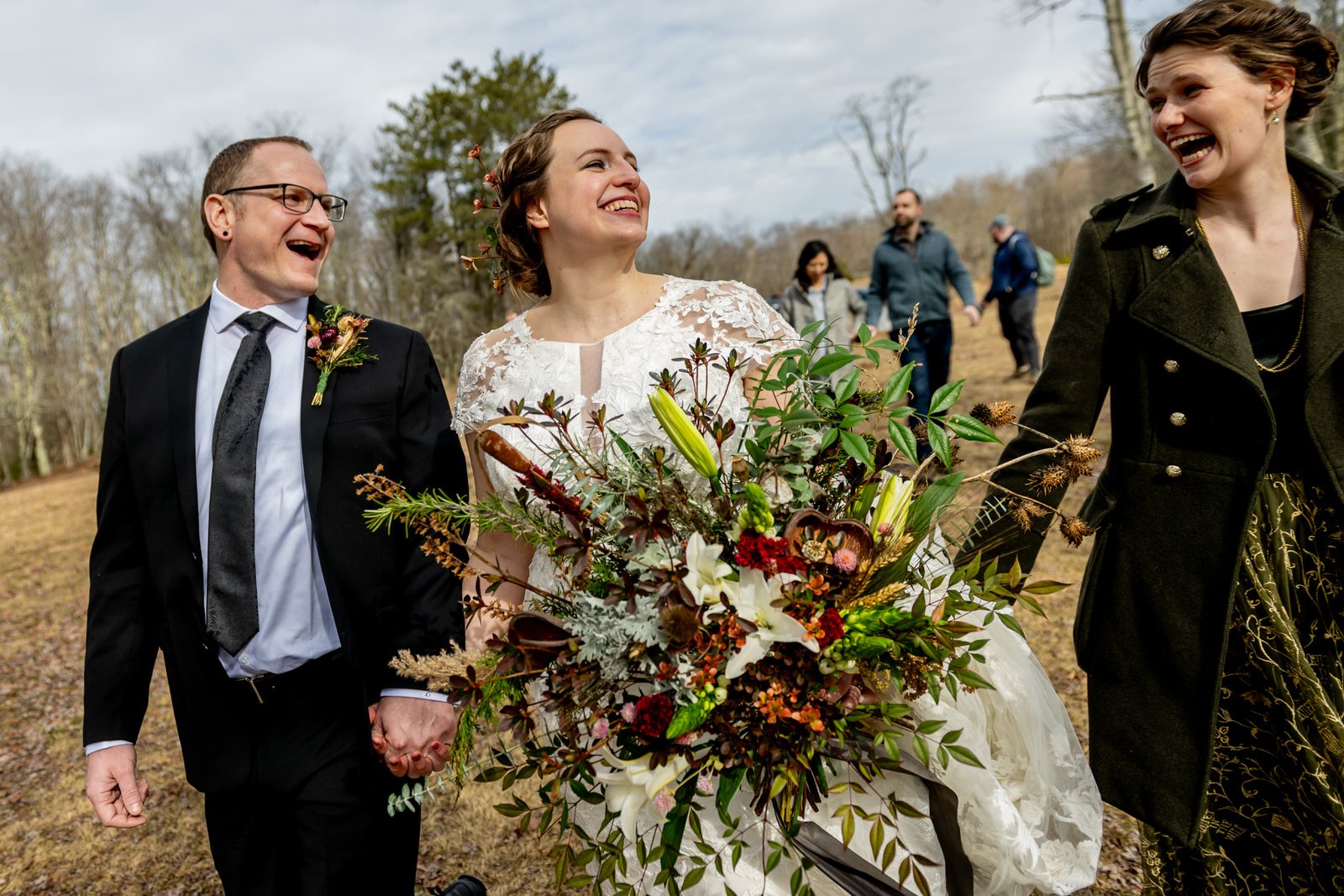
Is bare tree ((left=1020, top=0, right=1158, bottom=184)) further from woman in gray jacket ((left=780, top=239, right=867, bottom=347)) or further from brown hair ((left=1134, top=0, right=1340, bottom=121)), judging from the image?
brown hair ((left=1134, top=0, right=1340, bottom=121))

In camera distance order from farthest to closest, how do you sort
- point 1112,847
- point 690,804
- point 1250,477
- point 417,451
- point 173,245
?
point 173,245 → point 1112,847 → point 417,451 → point 1250,477 → point 690,804

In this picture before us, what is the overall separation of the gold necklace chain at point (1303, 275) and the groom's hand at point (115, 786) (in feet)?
9.34

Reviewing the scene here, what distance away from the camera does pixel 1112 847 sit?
3395 millimetres

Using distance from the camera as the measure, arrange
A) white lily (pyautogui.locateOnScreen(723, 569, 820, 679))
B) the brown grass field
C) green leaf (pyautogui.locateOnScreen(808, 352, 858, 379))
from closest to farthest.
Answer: white lily (pyautogui.locateOnScreen(723, 569, 820, 679)) → green leaf (pyautogui.locateOnScreen(808, 352, 858, 379)) → the brown grass field

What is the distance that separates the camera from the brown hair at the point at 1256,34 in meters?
1.98

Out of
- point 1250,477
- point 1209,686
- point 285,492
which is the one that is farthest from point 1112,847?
point 285,492

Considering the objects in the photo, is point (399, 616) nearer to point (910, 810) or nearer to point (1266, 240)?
point (910, 810)

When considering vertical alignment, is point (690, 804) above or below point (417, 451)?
below

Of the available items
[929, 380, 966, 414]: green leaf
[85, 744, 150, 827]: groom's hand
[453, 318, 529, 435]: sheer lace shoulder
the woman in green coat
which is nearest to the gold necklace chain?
the woman in green coat

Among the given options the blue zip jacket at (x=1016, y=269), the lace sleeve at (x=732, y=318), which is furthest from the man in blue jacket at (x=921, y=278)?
the lace sleeve at (x=732, y=318)

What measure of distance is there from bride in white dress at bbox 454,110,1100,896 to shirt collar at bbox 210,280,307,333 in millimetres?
467

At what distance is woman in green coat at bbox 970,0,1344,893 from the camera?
2.00m

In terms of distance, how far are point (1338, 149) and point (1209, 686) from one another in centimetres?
943

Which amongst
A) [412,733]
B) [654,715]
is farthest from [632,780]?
[412,733]
